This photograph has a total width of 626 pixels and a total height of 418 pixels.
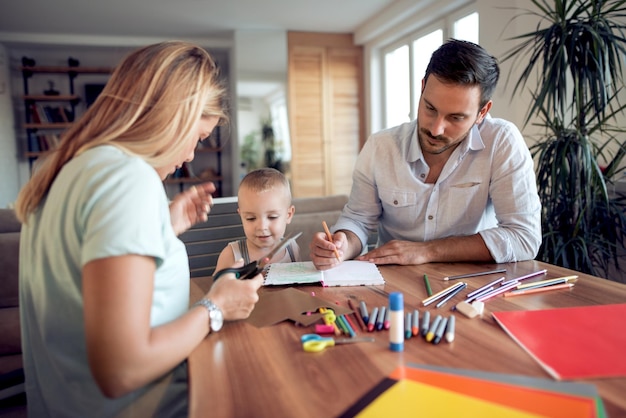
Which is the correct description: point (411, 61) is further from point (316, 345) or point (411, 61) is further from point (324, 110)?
point (316, 345)

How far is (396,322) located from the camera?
0.77m

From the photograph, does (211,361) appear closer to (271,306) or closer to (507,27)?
(271,306)

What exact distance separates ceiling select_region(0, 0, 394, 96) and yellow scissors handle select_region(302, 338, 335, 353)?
15.5ft

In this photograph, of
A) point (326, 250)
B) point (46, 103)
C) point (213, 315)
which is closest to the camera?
point (213, 315)

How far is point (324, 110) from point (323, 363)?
18.7 feet

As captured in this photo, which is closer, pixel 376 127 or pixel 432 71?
pixel 432 71

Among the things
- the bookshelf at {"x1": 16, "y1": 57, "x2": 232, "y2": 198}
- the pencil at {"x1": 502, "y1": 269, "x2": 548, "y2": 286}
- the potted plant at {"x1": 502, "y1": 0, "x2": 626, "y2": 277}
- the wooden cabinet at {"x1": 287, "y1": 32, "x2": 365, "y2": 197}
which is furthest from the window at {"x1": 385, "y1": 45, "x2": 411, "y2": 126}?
the pencil at {"x1": 502, "y1": 269, "x2": 548, "y2": 286}

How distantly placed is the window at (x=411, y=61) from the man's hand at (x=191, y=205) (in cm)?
356

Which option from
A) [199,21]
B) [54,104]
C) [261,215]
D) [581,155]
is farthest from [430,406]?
[54,104]

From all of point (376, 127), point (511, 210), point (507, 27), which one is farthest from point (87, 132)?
point (376, 127)

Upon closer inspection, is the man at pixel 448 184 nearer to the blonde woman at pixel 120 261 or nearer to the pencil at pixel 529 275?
the pencil at pixel 529 275

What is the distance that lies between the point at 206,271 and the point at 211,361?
4.42ft

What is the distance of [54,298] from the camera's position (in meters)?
0.79

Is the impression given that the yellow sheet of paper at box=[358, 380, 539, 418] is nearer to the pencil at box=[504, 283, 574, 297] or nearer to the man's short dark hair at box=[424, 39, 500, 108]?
the pencil at box=[504, 283, 574, 297]
